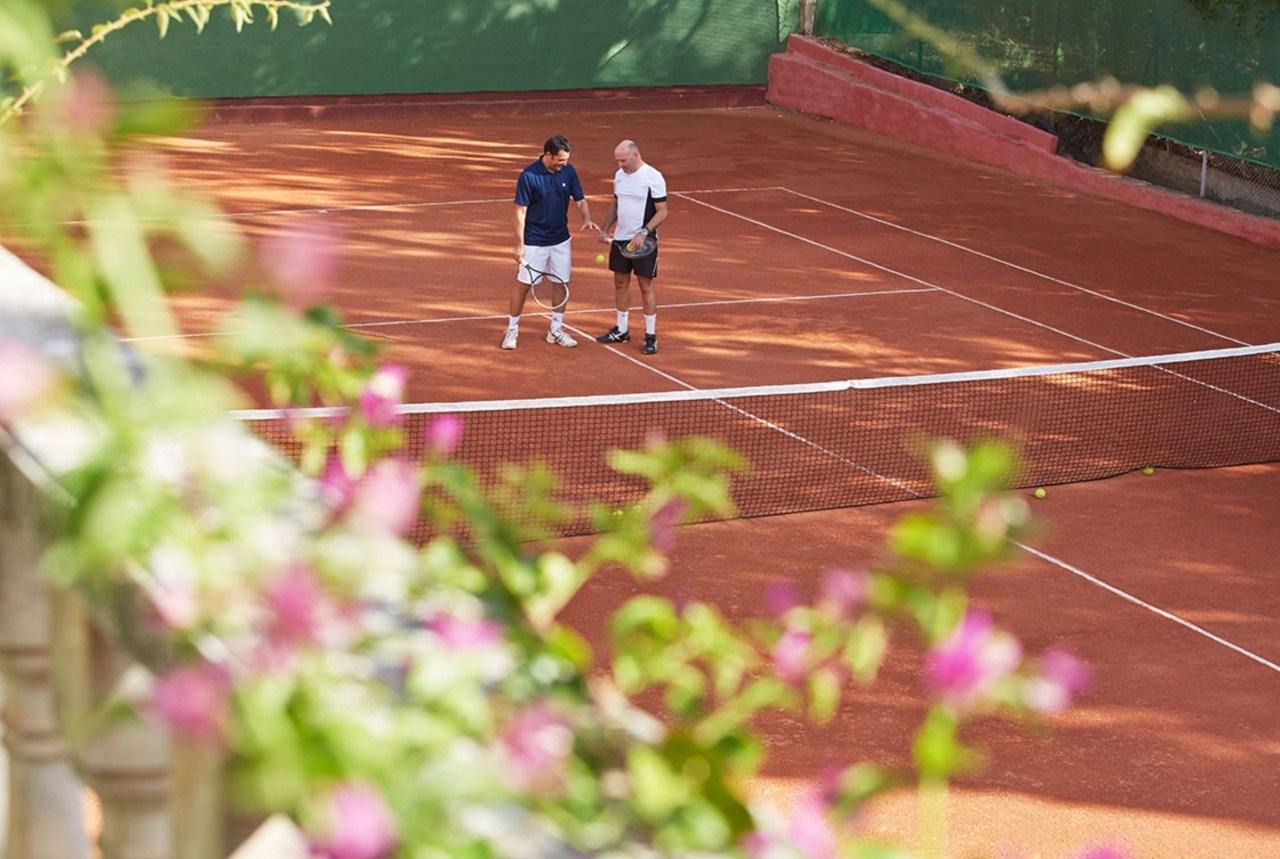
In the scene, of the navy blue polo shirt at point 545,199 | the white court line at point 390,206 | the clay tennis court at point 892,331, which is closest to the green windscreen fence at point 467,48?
the clay tennis court at point 892,331

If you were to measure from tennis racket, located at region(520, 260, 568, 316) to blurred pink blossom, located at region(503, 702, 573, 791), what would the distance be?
449 inches

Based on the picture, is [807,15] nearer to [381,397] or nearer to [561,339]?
[561,339]

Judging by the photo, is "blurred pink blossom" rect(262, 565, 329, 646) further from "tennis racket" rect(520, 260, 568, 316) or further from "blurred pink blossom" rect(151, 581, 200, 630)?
"tennis racket" rect(520, 260, 568, 316)

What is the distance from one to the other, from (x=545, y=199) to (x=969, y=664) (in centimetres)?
1156

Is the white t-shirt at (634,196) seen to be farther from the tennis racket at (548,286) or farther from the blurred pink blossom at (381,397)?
the blurred pink blossom at (381,397)

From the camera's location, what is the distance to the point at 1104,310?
14820mm

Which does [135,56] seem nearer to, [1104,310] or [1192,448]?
[1104,310]

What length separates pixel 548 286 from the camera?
12555mm

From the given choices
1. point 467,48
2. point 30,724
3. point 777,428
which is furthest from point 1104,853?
point 467,48

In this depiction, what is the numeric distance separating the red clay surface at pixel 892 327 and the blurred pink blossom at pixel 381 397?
2.18m

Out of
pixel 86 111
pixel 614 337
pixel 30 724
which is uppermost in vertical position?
pixel 86 111

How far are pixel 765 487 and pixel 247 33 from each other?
14593mm

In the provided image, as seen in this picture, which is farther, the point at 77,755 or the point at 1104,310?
the point at 1104,310

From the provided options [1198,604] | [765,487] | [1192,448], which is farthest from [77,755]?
[1192,448]
